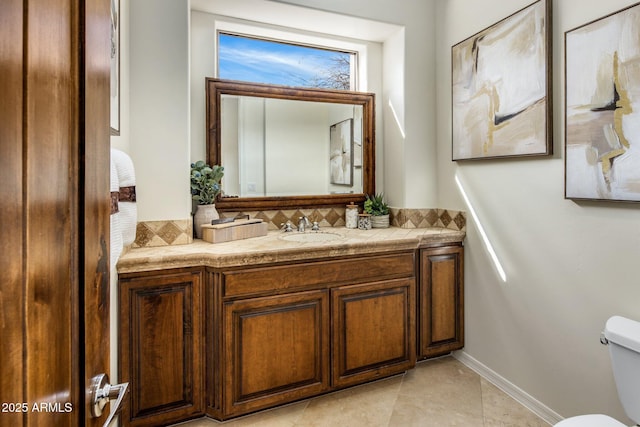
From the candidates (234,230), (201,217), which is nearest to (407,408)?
(234,230)

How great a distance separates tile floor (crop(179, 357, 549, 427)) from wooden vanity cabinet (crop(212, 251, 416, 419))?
0.09 meters

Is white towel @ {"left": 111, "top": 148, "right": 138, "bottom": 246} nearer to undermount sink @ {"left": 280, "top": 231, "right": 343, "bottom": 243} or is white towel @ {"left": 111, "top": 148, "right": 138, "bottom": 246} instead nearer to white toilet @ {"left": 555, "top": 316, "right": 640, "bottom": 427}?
undermount sink @ {"left": 280, "top": 231, "right": 343, "bottom": 243}

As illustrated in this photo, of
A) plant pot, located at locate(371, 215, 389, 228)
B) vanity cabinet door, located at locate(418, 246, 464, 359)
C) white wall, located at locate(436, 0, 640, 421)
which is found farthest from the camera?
plant pot, located at locate(371, 215, 389, 228)

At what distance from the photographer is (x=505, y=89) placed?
2.09m

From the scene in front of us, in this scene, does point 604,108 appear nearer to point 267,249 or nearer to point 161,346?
point 267,249

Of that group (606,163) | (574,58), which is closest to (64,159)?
(606,163)

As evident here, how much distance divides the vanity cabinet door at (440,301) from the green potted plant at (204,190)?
1.35 metres

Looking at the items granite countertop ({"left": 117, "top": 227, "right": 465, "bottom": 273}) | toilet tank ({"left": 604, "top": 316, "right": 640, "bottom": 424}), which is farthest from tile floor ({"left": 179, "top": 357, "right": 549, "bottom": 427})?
granite countertop ({"left": 117, "top": 227, "right": 465, "bottom": 273})

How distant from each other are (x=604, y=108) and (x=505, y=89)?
1.97ft

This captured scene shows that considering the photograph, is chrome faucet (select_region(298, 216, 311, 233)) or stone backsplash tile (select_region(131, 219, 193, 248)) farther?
chrome faucet (select_region(298, 216, 311, 233))

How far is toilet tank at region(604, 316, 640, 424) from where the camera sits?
135 cm

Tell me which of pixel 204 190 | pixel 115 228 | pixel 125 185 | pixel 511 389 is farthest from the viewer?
pixel 204 190

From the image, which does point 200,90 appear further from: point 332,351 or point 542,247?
point 542,247

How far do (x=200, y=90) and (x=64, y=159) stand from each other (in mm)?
2131
